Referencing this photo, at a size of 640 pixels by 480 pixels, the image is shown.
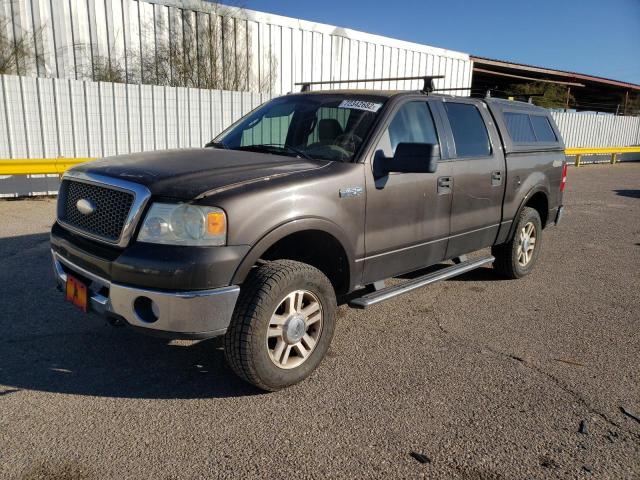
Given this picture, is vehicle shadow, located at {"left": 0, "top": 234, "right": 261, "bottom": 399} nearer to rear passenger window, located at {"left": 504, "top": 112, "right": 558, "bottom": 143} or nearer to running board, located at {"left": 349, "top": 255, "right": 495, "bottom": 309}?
running board, located at {"left": 349, "top": 255, "right": 495, "bottom": 309}

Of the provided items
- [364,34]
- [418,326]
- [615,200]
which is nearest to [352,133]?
[418,326]

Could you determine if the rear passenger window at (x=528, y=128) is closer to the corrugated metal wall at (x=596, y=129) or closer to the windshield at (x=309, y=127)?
the windshield at (x=309, y=127)

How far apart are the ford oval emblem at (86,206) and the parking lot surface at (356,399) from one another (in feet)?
3.47

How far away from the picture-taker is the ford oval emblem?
3074 millimetres

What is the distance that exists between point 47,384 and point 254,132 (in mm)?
2457

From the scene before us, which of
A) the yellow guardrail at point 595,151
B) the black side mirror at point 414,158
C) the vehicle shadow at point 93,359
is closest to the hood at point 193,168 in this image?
the black side mirror at point 414,158

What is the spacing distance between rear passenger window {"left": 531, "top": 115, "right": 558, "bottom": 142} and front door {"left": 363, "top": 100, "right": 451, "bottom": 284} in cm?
208

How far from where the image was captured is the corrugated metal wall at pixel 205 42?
12.2m

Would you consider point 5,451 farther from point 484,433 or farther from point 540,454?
point 540,454

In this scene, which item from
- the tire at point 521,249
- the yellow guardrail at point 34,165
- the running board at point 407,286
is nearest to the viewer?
the running board at point 407,286

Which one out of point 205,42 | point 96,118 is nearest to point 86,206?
point 96,118

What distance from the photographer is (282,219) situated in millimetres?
3012

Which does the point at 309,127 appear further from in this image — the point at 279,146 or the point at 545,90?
the point at 545,90

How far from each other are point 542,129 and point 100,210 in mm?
4844
